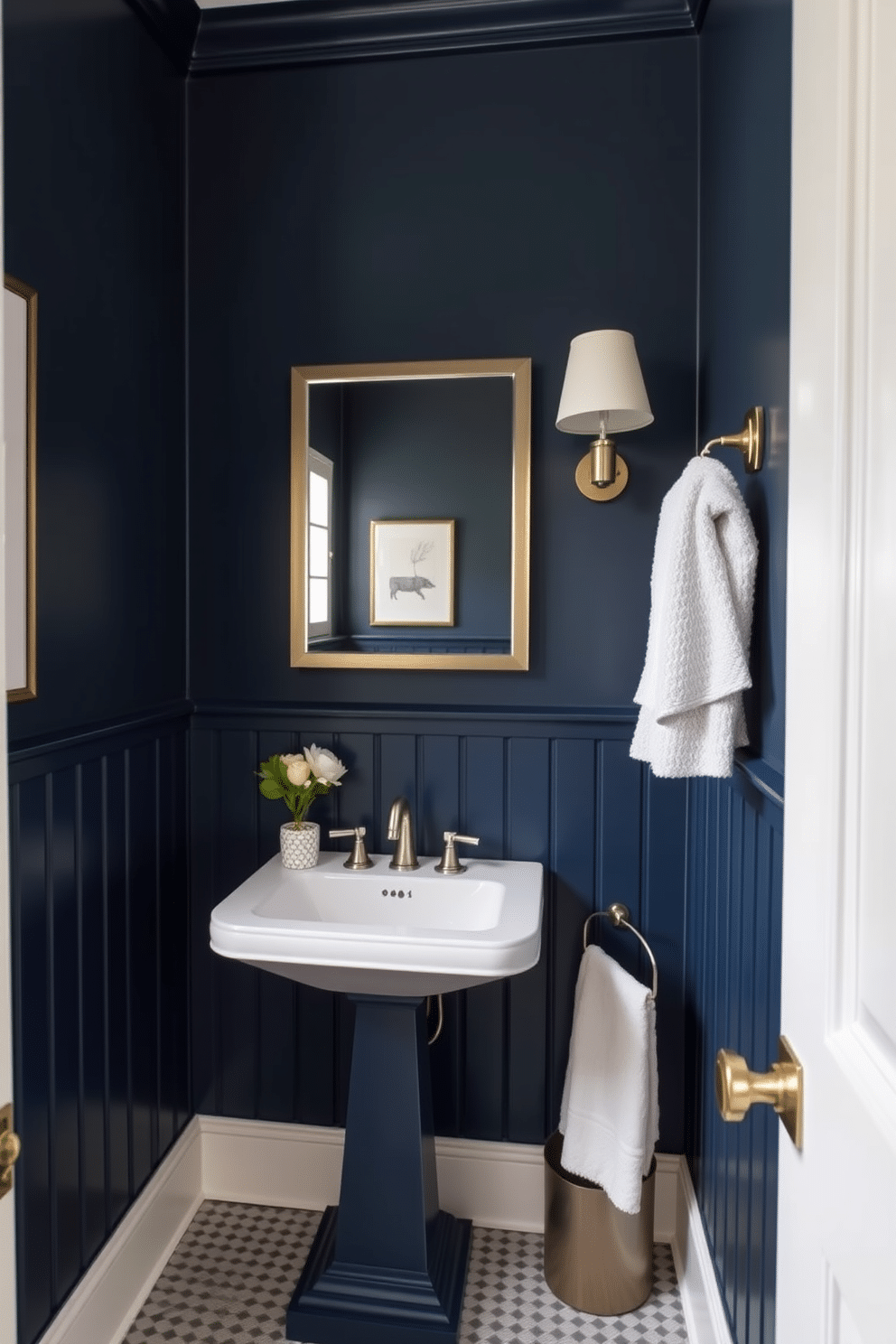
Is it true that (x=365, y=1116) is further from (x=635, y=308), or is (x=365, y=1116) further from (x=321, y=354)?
(x=635, y=308)

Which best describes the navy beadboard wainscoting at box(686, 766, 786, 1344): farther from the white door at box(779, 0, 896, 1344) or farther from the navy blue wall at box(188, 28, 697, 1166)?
A: the white door at box(779, 0, 896, 1344)

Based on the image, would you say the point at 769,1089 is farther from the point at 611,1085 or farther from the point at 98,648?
the point at 98,648

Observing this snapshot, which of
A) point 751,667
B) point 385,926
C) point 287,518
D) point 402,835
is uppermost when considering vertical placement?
point 287,518

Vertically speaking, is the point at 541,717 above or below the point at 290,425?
below

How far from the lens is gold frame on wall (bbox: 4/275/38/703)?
148cm

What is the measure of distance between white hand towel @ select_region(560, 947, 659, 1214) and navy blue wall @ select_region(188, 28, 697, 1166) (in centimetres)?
16

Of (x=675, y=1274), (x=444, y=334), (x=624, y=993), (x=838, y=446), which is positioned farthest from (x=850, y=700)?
(x=675, y=1274)

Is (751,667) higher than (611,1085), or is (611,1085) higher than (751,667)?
(751,667)

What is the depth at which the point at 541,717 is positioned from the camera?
208 centimetres

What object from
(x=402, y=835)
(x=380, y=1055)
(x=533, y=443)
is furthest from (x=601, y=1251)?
(x=533, y=443)

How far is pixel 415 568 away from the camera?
2072mm

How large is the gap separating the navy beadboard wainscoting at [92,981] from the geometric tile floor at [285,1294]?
22 cm

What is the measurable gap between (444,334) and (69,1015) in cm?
156

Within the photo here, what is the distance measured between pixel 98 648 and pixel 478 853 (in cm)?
92
